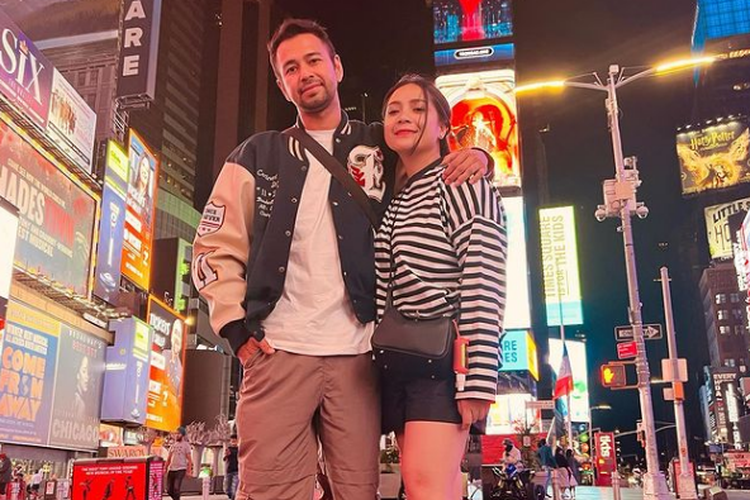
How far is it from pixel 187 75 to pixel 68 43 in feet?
215

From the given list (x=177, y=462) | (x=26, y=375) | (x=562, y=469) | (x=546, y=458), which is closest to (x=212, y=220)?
(x=177, y=462)

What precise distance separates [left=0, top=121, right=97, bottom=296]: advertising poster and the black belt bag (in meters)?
24.0

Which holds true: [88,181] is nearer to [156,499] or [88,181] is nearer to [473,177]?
[156,499]

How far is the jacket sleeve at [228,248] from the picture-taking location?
319 cm

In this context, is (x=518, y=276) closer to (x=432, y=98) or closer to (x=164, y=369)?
(x=164, y=369)

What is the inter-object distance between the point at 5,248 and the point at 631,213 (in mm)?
14289

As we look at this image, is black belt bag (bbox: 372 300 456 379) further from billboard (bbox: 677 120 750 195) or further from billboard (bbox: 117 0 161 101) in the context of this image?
billboard (bbox: 677 120 750 195)

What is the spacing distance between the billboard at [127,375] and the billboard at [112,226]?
294cm

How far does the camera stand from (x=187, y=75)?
3922 inches

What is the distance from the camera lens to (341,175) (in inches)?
140

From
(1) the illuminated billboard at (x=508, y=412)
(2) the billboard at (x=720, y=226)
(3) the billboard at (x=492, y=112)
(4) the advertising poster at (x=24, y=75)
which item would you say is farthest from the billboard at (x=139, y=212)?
(2) the billboard at (x=720, y=226)

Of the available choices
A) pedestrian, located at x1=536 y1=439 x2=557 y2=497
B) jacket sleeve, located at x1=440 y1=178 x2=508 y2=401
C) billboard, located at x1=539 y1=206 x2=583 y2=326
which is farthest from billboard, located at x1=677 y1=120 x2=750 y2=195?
jacket sleeve, located at x1=440 y1=178 x2=508 y2=401

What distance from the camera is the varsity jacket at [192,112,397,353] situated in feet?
10.5

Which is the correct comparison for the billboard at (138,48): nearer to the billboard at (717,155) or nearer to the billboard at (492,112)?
the billboard at (492,112)
